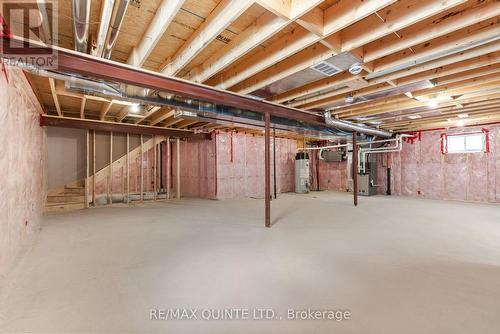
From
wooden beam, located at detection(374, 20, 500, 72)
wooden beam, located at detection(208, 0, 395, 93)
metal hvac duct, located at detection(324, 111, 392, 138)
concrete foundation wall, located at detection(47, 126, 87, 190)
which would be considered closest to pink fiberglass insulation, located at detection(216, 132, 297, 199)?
metal hvac duct, located at detection(324, 111, 392, 138)

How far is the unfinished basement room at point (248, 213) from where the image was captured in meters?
1.57

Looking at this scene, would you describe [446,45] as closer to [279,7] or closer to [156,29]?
[279,7]

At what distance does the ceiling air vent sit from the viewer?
107 inches

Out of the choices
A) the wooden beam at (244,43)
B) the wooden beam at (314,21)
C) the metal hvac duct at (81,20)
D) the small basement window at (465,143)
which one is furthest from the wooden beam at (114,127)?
the small basement window at (465,143)

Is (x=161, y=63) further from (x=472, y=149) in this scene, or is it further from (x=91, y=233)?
(x=472, y=149)

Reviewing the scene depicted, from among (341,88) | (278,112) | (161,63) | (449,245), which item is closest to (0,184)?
(161,63)

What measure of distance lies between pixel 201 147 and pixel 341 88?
16.2ft

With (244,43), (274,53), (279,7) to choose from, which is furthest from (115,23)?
(274,53)

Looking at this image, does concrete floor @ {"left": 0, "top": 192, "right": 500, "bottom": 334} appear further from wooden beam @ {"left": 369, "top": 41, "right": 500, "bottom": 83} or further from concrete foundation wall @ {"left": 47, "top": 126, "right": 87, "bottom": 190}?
concrete foundation wall @ {"left": 47, "top": 126, "right": 87, "bottom": 190}

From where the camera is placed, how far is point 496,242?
9.33 feet

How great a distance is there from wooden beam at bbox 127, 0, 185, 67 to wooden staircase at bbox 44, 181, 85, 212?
176 inches

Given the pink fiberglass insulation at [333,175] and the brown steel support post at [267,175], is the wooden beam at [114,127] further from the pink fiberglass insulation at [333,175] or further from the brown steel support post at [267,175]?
the pink fiberglass insulation at [333,175]

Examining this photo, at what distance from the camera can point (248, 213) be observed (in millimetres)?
4777

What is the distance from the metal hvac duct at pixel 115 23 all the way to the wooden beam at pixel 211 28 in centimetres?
66
